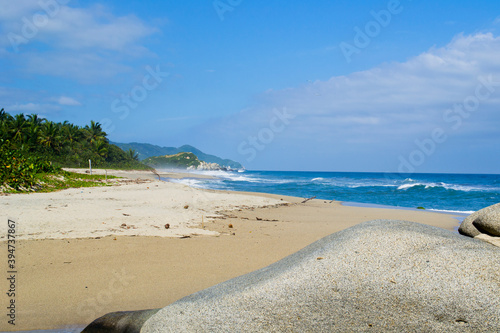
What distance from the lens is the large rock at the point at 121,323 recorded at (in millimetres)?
3164

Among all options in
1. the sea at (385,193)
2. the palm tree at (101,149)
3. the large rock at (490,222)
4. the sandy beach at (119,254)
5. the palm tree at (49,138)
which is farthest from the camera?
the palm tree at (101,149)

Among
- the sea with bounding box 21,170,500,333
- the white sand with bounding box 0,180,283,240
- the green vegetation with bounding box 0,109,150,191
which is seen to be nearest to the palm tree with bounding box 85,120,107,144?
the green vegetation with bounding box 0,109,150,191

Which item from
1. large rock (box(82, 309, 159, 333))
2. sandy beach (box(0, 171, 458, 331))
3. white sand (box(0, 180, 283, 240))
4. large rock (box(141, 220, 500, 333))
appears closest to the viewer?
large rock (box(141, 220, 500, 333))

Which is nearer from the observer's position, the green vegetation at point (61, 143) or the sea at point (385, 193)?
the sea at point (385, 193)

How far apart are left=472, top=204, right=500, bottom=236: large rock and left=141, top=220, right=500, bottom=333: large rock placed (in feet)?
3.84

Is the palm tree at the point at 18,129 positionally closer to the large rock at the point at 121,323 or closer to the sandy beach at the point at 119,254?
the sandy beach at the point at 119,254

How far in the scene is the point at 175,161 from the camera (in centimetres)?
11506

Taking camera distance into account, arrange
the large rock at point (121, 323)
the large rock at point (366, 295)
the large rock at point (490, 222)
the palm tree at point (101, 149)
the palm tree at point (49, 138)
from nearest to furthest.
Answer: the large rock at point (366, 295)
the large rock at point (121, 323)
the large rock at point (490, 222)
the palm tree at point (49, 138)
the palm tree at point (101, 149)

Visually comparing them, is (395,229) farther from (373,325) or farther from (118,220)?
(118,220)

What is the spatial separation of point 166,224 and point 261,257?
334 cm

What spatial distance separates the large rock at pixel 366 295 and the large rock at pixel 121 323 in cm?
30

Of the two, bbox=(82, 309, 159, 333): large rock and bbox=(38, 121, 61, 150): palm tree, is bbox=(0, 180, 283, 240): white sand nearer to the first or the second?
bbox=(82, 309, 159, 333): large rock

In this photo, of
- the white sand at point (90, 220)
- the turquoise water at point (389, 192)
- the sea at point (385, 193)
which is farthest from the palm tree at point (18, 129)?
the white sand at point (90, 220)

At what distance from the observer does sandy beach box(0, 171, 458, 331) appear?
14.2 ft
